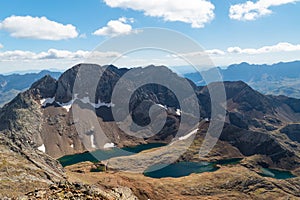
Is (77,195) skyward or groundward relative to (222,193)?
skyward

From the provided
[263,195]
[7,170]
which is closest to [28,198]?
[7,170]

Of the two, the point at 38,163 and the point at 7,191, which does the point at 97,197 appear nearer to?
the point at 7,191

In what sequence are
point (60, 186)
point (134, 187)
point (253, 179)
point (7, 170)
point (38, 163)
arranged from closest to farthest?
point (60, 186) < point (7, 170) < point (38, 163) < point (134, 187) < point (253, 179)

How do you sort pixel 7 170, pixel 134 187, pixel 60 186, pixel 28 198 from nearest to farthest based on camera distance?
pixel 28 198
pixel 60 186
pixel 7 170
pixel 134 187

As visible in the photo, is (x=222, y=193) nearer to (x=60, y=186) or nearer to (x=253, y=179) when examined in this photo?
(x=253, y=179)

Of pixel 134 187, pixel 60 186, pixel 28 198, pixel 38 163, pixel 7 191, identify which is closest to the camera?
pixel 28 198

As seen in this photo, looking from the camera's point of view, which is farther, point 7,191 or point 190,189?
point 190,189

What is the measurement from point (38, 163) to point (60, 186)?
348 feet

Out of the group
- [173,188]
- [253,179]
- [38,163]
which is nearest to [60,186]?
[38,163]

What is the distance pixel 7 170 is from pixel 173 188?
330 ft

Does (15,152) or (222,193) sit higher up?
(15,152)

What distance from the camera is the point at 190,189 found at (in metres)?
183

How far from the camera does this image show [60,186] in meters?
37.9

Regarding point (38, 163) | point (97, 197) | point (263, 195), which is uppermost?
point (97, 197)
